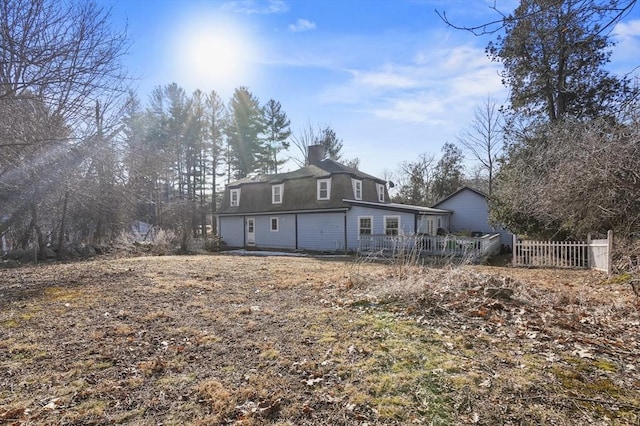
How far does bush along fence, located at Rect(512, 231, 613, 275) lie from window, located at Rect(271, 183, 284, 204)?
14177mm

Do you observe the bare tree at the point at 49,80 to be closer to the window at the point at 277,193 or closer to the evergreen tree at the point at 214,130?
the window at the point at 277,193

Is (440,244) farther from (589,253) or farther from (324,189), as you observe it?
(324,189)

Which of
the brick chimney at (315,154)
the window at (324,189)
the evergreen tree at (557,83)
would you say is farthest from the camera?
the brick chimney at (315,154)

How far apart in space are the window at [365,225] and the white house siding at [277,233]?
4624 mm

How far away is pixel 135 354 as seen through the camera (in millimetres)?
3879

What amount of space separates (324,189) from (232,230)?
8.29m

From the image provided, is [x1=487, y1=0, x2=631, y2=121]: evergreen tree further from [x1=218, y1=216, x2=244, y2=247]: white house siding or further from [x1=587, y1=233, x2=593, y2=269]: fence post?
[x1=218, y1=216, x2=244, y2=247]: white house siding

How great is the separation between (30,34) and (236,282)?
611cm

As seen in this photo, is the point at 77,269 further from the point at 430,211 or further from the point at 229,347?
the point at 430,211

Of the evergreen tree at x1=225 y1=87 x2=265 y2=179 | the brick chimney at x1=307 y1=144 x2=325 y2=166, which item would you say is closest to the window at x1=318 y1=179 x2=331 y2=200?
the brick chimney at x1=307 y1=144 x2=325 y2=166

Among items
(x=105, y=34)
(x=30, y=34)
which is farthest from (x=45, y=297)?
(x=105, y=34)

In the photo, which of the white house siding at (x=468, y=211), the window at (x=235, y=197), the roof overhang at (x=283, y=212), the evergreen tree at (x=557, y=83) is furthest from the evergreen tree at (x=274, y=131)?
the evergreen tree at (x=557, y=83)

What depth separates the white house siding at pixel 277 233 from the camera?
2200cm

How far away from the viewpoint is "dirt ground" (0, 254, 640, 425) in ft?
8.88
